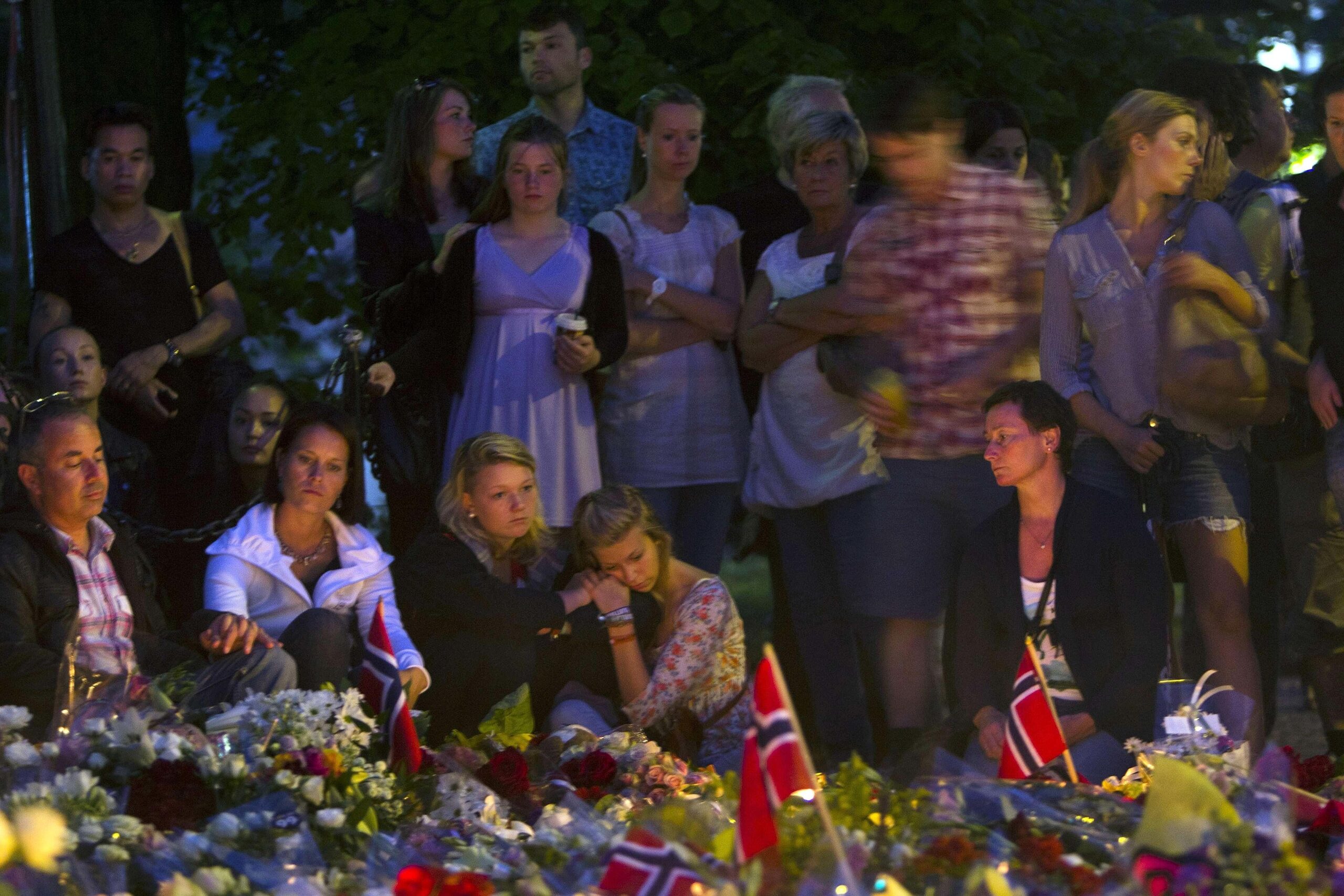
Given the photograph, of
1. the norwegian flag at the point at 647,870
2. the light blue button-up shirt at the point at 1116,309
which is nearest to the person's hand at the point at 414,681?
the light blue button-up shirt at the point at 1116,309

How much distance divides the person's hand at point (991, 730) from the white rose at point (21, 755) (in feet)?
7.40

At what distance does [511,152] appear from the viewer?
5707mm

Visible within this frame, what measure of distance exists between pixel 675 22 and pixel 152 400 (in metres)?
2.68

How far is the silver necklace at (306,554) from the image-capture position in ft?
16.8

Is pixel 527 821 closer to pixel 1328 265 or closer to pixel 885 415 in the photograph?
pixel 885 415

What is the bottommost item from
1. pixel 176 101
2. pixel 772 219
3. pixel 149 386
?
pixel 149 386

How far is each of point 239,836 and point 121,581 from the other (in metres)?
1.86

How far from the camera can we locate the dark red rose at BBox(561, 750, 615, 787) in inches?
161

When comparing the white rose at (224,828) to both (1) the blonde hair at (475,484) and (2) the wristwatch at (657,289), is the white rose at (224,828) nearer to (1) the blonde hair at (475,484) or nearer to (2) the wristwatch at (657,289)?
(1) the blonde hair at (475,484)

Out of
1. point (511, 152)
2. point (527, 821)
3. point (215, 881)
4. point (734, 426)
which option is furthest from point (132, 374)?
point (215, 881)

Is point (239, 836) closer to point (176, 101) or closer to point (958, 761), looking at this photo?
point (958, 761)

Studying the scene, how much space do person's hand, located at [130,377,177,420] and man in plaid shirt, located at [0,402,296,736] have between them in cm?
84

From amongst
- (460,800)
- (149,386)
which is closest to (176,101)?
(149,386)

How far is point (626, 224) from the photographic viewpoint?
595cm
